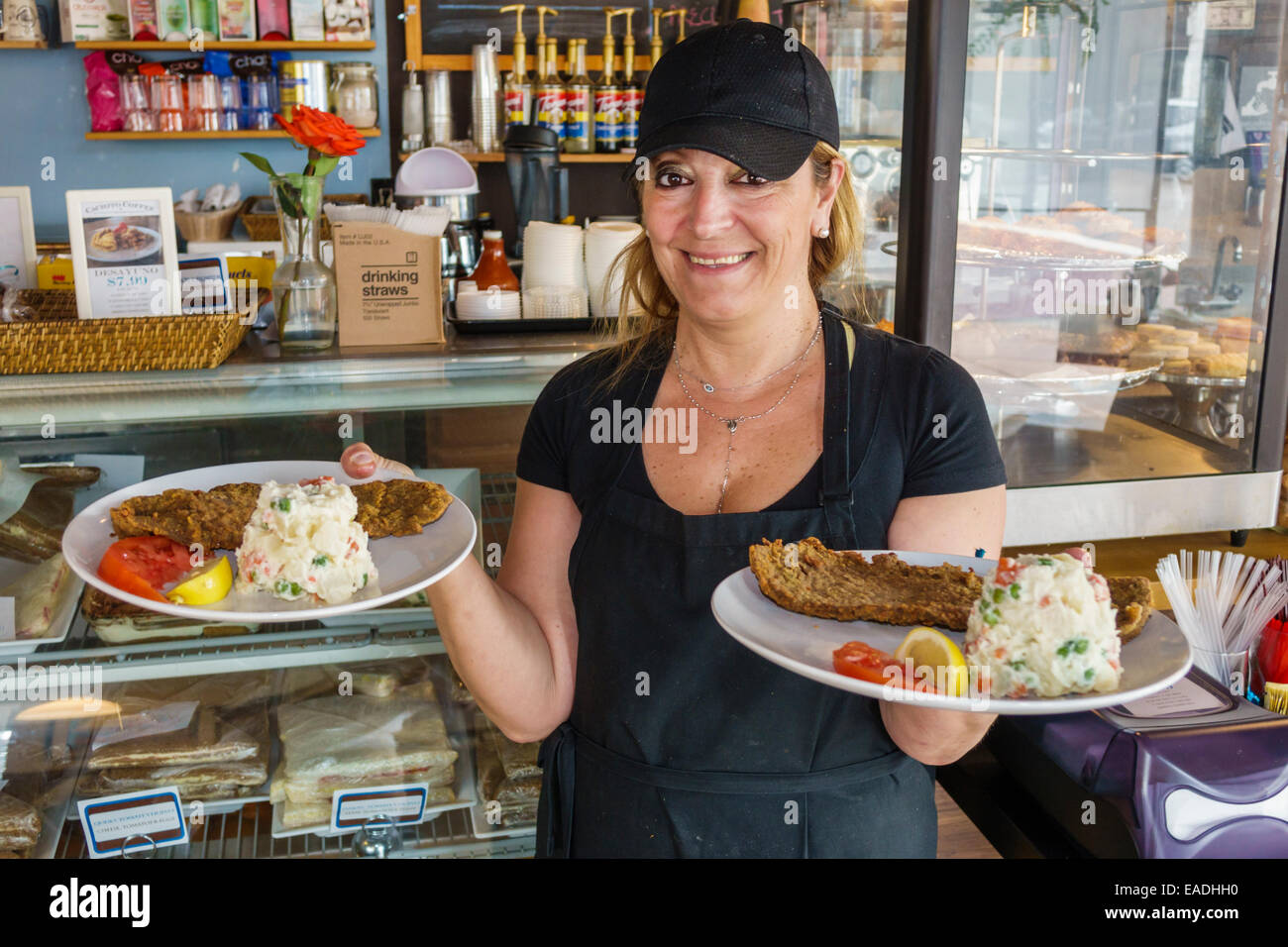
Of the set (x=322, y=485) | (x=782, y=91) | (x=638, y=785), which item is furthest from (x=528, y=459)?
(x=782, y=91)

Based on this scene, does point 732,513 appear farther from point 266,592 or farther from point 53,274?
point 53,274

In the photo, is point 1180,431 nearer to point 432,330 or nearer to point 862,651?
point 432,330

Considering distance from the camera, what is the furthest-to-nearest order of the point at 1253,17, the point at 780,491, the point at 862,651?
the point at 1253,17
the point at 780,491
the point at 862,651

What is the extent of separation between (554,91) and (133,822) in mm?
3939

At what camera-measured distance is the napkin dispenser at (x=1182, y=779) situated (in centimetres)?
154

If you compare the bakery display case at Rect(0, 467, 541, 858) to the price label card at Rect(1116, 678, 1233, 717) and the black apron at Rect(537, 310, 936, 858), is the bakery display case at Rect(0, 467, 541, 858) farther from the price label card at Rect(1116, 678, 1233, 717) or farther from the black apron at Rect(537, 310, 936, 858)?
the price label card at Rect(1116, 678, 1233, 717)

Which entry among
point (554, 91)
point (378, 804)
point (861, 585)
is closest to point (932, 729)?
point (861, 585)

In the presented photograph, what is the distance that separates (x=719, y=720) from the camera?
138 centimetres

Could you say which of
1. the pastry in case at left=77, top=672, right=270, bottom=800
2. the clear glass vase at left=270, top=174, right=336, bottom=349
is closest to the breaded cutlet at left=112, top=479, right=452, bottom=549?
the clear glass vase at left=270, top=174, right=336, bottom=349

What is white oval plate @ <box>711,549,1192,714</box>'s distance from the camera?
2.97 ft

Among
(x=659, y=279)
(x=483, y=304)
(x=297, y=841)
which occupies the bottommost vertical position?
(x=297, y=841)

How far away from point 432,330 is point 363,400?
21cm

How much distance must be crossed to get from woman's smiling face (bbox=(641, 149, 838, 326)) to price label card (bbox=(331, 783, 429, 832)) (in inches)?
46.6

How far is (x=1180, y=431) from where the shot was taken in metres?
3.69
